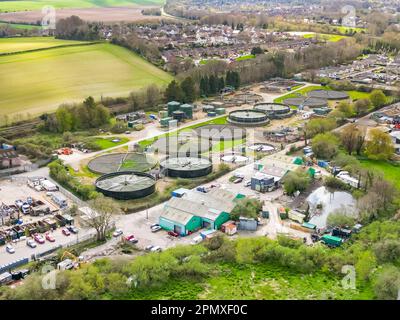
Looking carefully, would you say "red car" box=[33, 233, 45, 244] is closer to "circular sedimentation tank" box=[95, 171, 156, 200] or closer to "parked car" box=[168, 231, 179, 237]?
"circular sedimentation tank" box=[95, 171, 156, 200]

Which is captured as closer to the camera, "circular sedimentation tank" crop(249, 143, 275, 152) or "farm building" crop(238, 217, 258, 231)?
"farm building" crop(238, 217, 258, 231)

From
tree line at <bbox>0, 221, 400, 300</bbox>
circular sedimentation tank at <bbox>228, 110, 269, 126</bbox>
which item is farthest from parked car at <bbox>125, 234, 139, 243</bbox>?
circular sedimentation tank at <bbox>228, 110, 269, 126</bbox>

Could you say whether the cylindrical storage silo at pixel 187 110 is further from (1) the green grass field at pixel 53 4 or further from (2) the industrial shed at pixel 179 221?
(1) the green grass field at pixel 53 4

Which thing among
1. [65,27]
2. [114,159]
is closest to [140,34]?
[65,27]

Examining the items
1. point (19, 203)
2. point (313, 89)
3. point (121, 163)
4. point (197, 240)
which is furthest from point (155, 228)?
point (313, 89)

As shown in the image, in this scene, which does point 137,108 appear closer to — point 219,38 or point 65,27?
point 65,27
